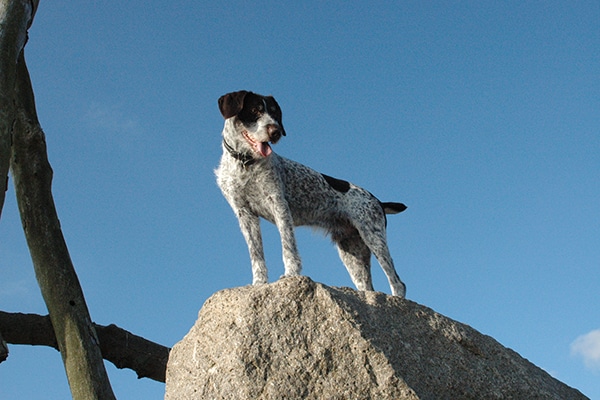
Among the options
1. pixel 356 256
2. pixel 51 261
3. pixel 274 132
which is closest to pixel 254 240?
pixel 274 132

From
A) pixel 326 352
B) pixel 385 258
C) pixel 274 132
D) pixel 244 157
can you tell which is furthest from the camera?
pixel 385 258

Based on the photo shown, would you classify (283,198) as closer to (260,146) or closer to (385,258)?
(260,146)

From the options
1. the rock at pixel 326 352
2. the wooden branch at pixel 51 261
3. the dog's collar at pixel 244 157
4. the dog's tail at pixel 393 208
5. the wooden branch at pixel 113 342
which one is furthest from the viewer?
the dog's tail at pixel 393 208

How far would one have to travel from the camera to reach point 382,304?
6320mm

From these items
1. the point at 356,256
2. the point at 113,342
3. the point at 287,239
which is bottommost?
the point at 113,342

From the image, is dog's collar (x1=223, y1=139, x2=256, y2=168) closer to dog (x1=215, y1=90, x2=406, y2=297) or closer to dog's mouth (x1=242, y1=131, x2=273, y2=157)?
dog (x1=215, y1=90, x2=406, y2=297)

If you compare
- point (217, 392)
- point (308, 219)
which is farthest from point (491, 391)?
point (308, 219)

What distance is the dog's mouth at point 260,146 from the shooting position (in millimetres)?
7543

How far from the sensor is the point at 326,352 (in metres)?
5.60

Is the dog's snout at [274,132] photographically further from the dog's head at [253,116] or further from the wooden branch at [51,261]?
the wooden branch at [51,261]

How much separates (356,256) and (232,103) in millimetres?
2686

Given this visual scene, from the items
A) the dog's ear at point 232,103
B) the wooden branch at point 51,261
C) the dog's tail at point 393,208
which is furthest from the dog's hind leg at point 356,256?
the wooden branch at point 51,261

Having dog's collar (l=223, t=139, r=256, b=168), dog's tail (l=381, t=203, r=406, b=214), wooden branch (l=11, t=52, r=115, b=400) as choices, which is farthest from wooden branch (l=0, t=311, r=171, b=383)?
dog's tail (l=381, t=203, r=406, b=214)

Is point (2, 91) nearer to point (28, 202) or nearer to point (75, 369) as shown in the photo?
point (28, 202)
